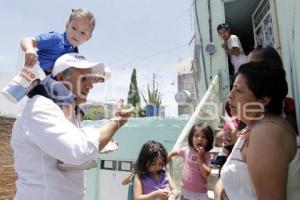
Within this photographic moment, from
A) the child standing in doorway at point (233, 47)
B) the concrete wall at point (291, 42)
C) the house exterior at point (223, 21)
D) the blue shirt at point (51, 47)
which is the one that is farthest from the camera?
the child standing in doorway at point (233, 47)

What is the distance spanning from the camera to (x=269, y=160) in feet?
4.38

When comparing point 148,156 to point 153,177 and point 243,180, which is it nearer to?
→ point 153,177

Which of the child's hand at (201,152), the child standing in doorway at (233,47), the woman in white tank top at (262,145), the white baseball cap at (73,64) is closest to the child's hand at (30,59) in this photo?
the white baseball cap at (73,64)

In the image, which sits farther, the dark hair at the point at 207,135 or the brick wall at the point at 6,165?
the brick wall at the point at 6,165

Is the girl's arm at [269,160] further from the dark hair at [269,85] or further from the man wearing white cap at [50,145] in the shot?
the man wearing white cap at [50,145]

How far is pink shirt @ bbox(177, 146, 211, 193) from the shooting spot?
339 cm

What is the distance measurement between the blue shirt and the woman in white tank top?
60.8 inches

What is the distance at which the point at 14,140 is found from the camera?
1.62 meters

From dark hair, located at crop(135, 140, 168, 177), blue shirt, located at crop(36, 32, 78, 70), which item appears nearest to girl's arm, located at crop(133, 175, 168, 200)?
dark hair, located at crop(135, 140, 168, 177)

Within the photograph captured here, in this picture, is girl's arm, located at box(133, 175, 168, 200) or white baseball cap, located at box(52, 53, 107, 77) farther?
girl's arm, located at box(133, 175, 168, 200)

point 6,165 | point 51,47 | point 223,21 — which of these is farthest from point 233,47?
point 6,165

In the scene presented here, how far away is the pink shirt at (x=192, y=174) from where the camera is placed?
3391mm

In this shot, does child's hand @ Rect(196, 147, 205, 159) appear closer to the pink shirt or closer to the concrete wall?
→ the pink shirt

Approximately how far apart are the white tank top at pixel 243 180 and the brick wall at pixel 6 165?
25.1 feet
